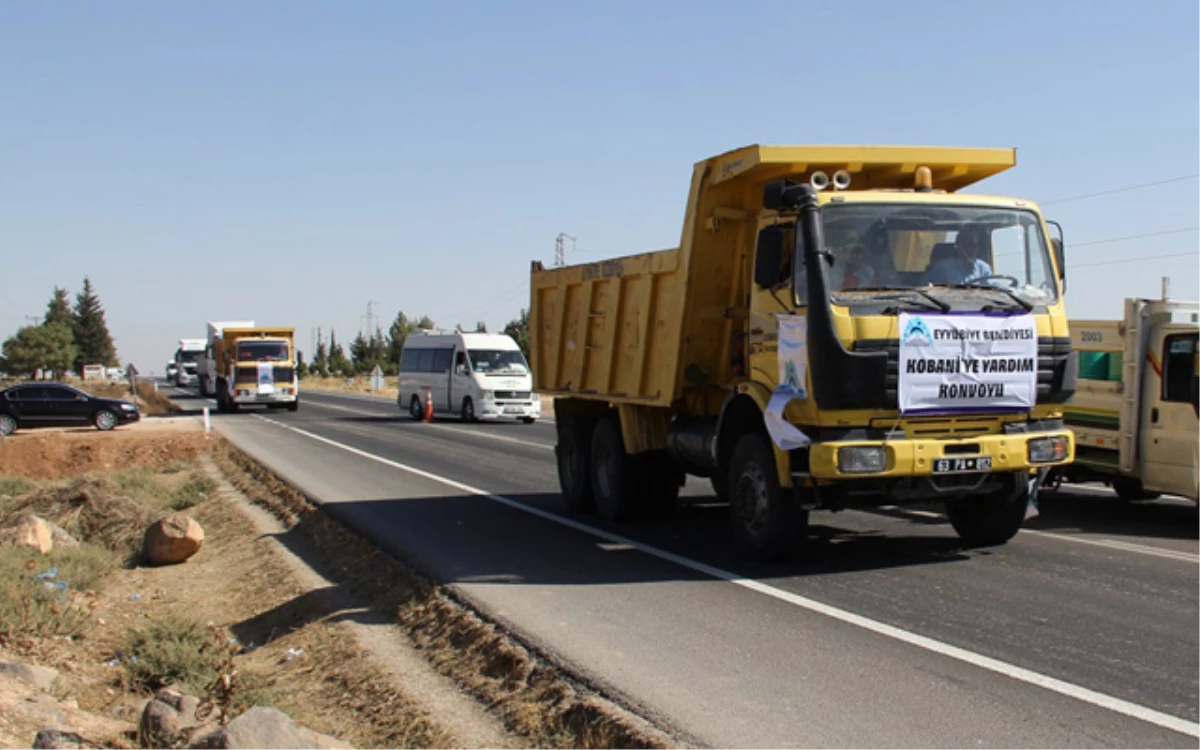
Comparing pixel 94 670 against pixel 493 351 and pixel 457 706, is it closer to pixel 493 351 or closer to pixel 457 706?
pixel 457 706

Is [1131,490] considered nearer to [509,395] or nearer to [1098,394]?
[1098,394]

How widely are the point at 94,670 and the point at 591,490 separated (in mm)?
5717

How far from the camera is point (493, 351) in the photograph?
3341cm

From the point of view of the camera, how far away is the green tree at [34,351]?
355 ft

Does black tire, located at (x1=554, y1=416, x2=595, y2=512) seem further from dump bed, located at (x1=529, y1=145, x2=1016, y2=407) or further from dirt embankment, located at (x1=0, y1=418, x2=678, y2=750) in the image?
dirt embankment, located at (x1=0, y1=418, x2=678, y2=750)

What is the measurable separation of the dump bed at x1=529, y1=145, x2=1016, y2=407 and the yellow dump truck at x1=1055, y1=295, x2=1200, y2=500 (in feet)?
10.7

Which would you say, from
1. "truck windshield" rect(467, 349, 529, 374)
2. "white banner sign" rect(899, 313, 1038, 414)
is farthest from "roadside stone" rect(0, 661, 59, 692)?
"truck windshield" rect(467, 349, 529, 374)

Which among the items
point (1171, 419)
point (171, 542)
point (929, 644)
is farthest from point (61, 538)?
point (1171, 419)

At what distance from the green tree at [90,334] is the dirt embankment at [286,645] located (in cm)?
14354

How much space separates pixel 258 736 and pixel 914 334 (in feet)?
17.0

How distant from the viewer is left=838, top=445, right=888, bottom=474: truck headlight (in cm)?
810

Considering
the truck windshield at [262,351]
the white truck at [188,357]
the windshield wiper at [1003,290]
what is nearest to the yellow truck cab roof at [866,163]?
the windshield wiper at [1003,290]

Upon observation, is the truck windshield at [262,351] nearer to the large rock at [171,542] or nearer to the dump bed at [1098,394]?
the large rock at [171,542]

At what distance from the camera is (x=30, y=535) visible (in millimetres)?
13203
